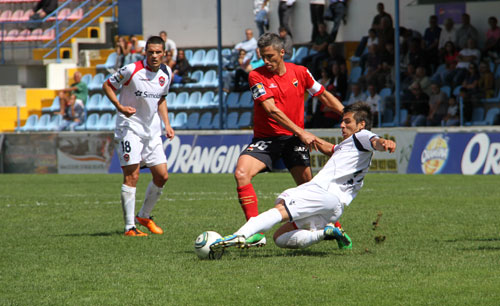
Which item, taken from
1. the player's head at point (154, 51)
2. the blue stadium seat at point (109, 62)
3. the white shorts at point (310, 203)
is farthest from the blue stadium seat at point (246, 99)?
the white shorts at point (310, 203)

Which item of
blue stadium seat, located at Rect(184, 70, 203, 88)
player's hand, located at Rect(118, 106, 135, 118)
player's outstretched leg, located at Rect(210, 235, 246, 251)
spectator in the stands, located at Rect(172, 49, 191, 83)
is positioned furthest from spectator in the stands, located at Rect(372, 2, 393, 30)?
player's outstretched leg, located at Rect(210, 235, 246, 251)

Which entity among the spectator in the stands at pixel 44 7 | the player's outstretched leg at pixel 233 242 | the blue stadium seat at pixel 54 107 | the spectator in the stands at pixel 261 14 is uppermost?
the spectator in the stands at pixel 44 7

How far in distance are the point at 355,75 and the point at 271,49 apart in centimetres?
1432

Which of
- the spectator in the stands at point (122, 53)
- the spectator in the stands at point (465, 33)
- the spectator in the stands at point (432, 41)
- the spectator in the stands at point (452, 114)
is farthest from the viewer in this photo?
the spectator in the stands at point (122, 53)

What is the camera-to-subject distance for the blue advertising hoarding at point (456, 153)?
17375 mm

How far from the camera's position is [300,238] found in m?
7.02

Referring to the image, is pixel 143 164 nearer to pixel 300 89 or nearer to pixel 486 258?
pixel 300 89

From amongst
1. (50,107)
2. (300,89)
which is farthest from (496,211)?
(50,107)

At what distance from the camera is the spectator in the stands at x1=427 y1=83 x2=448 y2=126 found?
18156 millimetres

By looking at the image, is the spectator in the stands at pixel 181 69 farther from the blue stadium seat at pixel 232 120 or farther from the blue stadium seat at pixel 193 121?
the blue stadium seat at pixel 232 120

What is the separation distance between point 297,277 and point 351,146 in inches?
60.5

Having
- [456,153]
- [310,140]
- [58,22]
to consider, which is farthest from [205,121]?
[310,140]

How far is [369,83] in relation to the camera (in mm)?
20266

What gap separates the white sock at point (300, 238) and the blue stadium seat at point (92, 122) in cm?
1836
